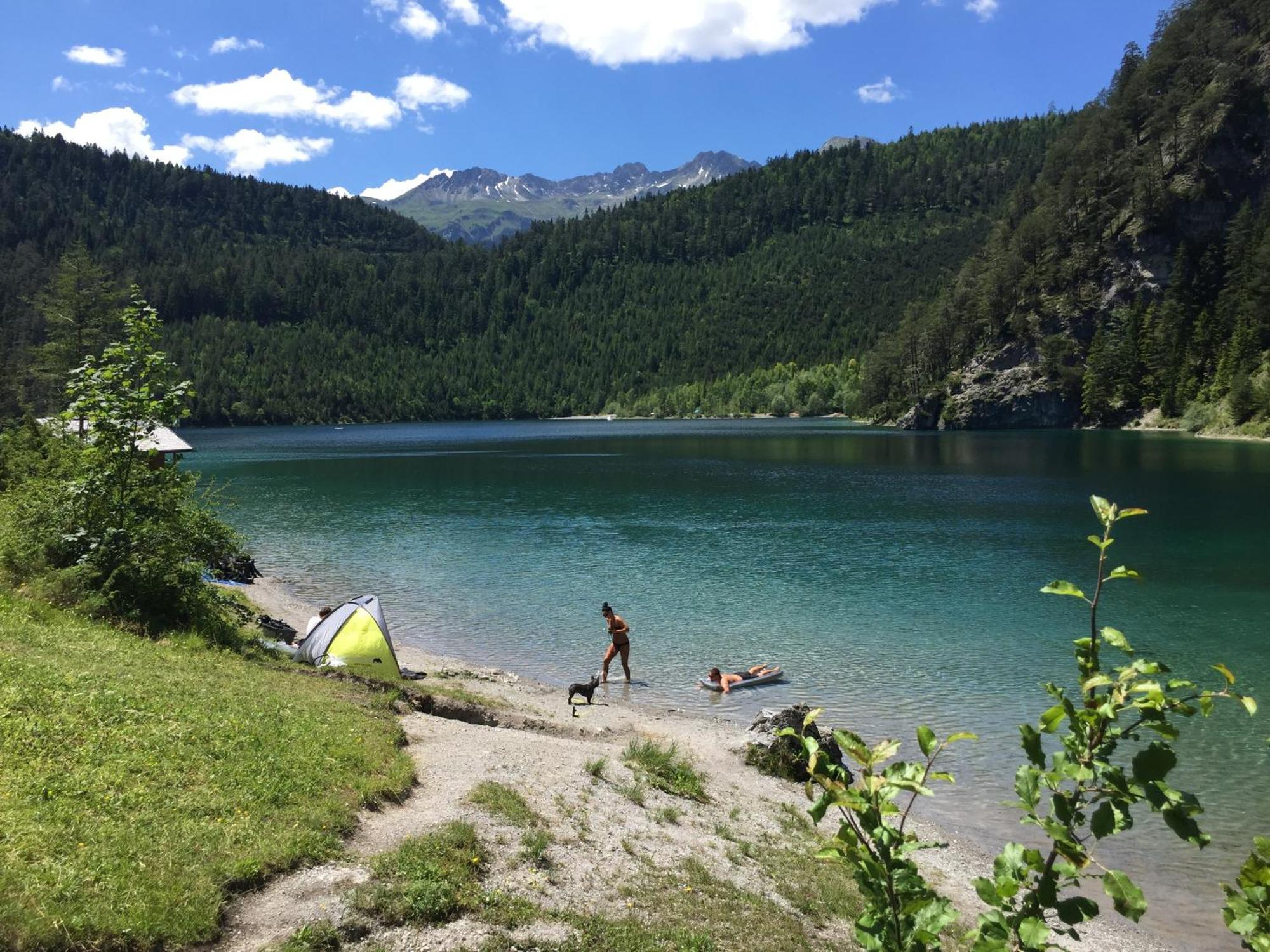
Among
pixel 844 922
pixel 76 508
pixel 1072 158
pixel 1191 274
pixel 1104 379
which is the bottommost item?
pixel 844 922

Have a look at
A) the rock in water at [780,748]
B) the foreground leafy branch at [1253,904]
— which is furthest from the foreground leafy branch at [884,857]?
the rock in water at [780,748]

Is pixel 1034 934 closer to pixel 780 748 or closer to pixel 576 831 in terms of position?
pixel 576 831

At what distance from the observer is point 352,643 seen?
20.2m

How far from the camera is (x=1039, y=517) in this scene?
51000 mm

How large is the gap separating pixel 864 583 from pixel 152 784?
30.0 metres

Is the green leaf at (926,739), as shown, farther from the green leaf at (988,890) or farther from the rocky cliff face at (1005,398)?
the rocky cliff face at (1005,398)

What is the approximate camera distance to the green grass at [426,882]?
783 centimetres

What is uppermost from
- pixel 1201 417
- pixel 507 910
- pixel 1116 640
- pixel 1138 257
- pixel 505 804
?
pixel 1138 257

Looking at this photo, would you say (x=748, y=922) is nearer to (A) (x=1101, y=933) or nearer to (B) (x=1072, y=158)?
(A) (x=1101, y=933)

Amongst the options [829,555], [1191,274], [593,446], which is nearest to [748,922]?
[829,555]

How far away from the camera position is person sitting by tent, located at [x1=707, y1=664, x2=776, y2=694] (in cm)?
2225

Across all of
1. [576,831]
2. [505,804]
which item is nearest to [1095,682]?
[576,831]

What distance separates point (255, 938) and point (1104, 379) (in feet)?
524

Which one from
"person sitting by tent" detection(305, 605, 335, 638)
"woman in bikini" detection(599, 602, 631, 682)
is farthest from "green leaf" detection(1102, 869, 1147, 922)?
"person sitting by tent" detection(305, 605, 335, 638)
